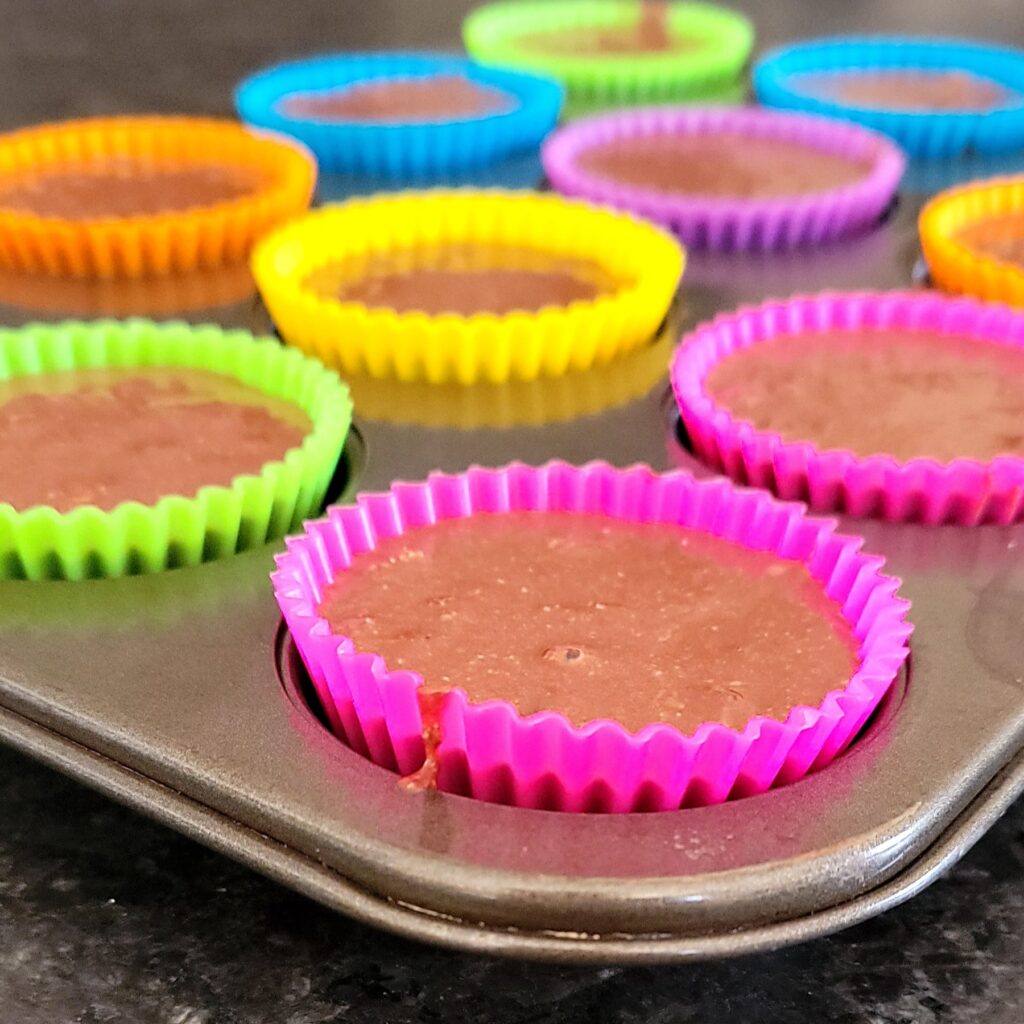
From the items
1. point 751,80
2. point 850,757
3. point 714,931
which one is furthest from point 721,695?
point 751,80

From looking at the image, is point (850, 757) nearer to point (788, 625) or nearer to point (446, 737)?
point (788, 625)

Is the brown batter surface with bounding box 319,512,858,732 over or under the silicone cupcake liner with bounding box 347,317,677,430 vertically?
over

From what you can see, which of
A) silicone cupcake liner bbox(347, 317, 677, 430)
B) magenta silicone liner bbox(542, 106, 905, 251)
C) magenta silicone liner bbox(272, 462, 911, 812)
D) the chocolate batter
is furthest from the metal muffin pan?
the chocolate batter

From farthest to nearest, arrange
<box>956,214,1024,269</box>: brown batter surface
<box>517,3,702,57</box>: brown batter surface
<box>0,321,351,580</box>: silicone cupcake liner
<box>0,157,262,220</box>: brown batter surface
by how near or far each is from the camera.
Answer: <box>517,3,702,57</box>: brown batter surface, <box>0,157,262,220</box>: brown batter surface, <box>956,214,1024,269</box>: brown batter surface, <box>0,321,351,580</box>: silicone cupcake liner

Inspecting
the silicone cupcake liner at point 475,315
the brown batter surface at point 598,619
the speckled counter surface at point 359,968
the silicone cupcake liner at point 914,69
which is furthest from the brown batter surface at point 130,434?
the silicone cupcake liner at point 914,69


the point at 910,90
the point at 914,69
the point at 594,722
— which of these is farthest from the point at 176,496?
the point at 914,69

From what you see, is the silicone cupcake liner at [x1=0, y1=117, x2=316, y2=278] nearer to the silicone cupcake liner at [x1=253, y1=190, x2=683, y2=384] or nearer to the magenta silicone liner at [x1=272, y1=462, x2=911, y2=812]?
the silicone cupcake liner at [x1=253, y1=190, x2=683, y2=384]

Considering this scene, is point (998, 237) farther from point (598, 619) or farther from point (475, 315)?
point (598, 619)
